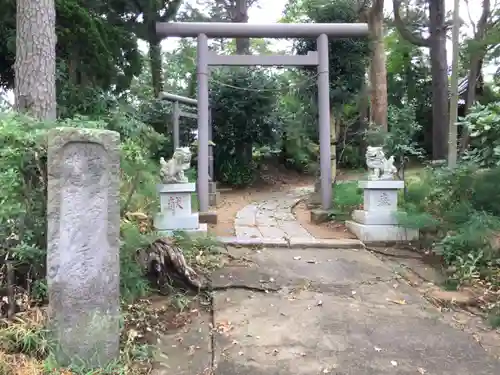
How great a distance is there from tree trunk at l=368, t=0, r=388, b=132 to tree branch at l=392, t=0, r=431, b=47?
347cm

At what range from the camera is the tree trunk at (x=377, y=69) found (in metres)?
9.78

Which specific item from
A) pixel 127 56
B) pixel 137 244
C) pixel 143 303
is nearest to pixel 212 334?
pixel 143 303

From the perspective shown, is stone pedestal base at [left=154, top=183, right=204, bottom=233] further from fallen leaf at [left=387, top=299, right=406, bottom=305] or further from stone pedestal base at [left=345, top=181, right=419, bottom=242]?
fallen leaf at [left=387, top=299, right=406, bottom=305]

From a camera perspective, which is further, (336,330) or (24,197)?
(336,330)

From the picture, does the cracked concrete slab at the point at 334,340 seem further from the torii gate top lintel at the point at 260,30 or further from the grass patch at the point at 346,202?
the torii gate top lintel at the point at 260,30

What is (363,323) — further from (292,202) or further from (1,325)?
(292,202)

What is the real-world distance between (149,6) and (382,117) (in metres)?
5.49

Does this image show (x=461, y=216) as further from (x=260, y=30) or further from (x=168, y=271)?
(x=260, y=30)

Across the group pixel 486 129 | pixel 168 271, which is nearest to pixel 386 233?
pixel 486 129

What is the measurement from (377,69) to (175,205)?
645cm

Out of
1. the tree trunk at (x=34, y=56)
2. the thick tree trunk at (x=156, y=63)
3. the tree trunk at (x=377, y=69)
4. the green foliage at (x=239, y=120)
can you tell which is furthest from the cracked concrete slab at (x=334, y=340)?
the green foliage at (x=239, y=120)

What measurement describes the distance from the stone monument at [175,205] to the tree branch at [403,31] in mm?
9892

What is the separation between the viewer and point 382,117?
32.8 feet

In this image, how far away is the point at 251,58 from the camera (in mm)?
7371
